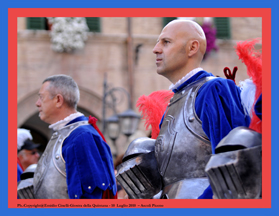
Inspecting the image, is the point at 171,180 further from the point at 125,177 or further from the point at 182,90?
the point at 182,90

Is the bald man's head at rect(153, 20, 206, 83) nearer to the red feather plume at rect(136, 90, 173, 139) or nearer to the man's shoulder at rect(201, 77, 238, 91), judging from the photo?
the man's shoulder at rect(201, 77, 238, 91)

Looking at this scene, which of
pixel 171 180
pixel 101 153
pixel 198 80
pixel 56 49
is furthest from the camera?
pixel 56 49

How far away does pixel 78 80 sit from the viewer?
437 inches

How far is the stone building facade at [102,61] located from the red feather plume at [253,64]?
8.39m

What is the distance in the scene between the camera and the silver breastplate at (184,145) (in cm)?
241

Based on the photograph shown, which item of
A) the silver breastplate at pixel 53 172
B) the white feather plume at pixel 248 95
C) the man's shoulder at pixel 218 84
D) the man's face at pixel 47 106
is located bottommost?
the silver breastplate at pixel 53 172

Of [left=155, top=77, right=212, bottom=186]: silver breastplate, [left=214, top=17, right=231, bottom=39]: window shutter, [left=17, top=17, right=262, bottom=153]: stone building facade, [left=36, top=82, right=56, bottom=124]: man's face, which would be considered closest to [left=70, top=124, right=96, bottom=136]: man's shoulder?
[left=36, top=82, right=56, bottom=124]: man's face

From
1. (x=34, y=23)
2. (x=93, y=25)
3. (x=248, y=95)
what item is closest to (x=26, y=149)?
(x=248, y=95)

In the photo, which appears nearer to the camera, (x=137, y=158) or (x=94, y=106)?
(x=137, y=158)

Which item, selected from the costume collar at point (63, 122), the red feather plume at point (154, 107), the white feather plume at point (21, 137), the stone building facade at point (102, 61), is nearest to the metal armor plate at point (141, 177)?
the red feather plume at point (154, 107)

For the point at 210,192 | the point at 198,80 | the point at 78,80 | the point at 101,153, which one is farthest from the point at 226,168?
the point at 78,80

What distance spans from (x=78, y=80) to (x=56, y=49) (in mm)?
897

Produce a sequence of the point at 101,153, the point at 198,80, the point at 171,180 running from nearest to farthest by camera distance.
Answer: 1. the point at 171,180
2. the point at 198,80
3. the point at 101,153

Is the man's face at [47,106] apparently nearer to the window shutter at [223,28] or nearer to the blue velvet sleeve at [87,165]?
the blue velvet sleeve at [87,165]
